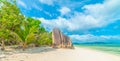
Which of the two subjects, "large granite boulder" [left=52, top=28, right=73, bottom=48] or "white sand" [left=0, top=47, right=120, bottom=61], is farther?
"large granite boulder" [left=52, top=28, right=73, bottom=48]

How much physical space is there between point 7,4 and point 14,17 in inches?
56.7

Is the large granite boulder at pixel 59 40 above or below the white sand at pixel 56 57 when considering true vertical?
above

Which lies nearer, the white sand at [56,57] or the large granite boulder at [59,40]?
the white sand at [56,57]

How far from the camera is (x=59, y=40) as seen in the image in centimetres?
2473

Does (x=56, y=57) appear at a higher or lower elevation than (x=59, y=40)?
lower

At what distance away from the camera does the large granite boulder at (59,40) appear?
24609 millimetres

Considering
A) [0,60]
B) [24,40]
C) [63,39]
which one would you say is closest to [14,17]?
[24,40]

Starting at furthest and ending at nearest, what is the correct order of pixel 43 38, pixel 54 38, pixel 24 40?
1. pixel 43 38
2. pixel 54 38
3. pixel 24 40

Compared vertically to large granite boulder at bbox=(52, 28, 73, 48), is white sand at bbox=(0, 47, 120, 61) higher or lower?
lower

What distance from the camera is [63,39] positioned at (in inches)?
982

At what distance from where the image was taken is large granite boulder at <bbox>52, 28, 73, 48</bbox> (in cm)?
2461

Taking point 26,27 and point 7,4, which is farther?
point 26,27

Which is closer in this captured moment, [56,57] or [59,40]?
[56,57]

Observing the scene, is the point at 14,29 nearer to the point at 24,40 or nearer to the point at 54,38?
the point at 24,40
